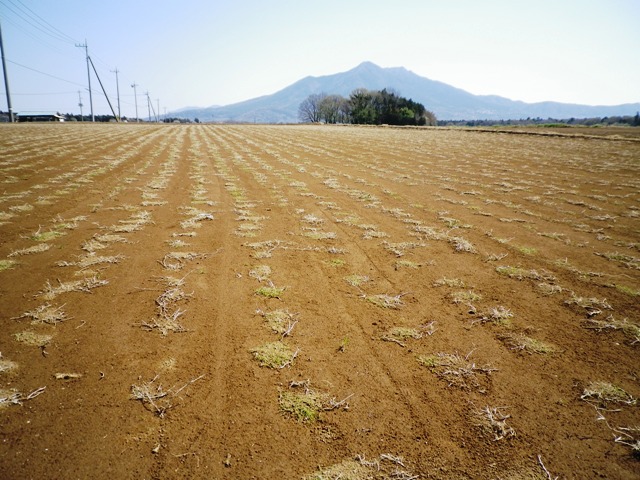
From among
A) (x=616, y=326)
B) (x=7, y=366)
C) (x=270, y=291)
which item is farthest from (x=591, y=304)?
(x=7, y=366)

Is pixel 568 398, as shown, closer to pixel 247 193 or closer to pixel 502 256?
pixel 502 256

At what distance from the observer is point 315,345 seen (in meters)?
4.01

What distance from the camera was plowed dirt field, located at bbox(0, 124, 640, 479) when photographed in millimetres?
2740

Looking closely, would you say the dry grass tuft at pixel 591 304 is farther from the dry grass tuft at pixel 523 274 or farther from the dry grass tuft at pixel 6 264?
the dry grass tuft at pixel 6 264

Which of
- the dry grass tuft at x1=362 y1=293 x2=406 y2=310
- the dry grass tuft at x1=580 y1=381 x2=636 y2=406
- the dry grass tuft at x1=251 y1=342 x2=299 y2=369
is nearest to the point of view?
the dry grass tuft at x1=580 y1=381 x2=636 y2=406

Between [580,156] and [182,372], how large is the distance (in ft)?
98.0

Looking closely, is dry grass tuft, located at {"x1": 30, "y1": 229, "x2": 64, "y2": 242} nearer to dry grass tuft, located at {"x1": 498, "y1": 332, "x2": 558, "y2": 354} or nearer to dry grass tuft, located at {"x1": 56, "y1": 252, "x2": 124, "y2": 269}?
dry grass tuft, located at {"x1": 56, "y1": 252, "x2": 124, "y2": 269}

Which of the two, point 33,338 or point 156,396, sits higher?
point 33,338

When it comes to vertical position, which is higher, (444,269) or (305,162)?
(305,162)

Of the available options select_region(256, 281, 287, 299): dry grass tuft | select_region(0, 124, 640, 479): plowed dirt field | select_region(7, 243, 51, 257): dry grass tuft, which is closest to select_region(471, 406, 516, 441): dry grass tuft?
select_region(0, 124, 640, 479): plowed dirt field

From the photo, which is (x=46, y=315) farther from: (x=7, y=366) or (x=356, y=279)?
(x=356, y=279)

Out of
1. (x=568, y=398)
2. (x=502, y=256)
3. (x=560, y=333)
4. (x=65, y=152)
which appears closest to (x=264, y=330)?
(x=568, y=398)

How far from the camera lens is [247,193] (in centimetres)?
1156

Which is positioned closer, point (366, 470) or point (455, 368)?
point (366, 470)
